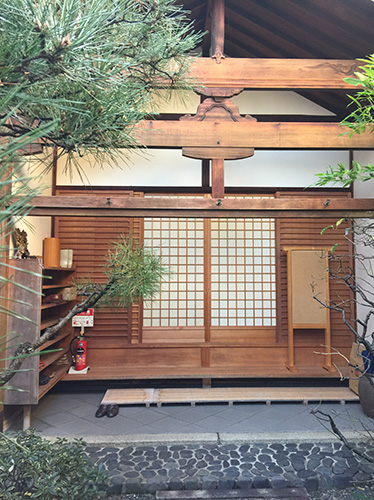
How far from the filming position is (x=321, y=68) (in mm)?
3082

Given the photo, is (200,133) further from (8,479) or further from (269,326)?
(269,326)

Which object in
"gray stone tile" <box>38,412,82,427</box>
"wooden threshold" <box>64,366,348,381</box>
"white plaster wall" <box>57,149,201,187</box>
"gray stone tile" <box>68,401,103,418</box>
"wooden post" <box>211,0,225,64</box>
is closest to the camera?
"wooden post" <box>211,0,225,64</box>

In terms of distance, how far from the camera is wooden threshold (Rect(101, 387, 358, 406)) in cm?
412

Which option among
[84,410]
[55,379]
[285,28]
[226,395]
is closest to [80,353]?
[55,379]

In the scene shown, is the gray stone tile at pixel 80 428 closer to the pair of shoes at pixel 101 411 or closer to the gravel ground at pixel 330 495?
the pair of shoes at pixel 101 411

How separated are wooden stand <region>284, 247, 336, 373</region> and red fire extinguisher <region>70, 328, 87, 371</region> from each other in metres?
2.57

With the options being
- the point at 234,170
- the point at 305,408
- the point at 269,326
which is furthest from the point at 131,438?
the point at 234,170

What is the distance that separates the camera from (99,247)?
4.99 meters

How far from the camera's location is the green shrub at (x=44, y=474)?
1900mm

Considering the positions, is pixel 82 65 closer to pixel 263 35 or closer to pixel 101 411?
pixel 101 411

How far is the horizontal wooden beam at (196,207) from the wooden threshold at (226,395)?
7.18 ft

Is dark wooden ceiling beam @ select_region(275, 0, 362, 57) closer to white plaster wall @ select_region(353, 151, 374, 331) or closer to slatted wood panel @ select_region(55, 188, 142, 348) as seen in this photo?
white plaster wall @ select_region(353, 151, 374, 331)

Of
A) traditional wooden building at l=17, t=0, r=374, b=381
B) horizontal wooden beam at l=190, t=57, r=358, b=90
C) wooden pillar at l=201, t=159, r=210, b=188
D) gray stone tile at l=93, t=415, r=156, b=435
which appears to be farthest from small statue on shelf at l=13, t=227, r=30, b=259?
wooden pillar at l=201, t=159, r=210, b=188

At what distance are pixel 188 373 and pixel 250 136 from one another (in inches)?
117
